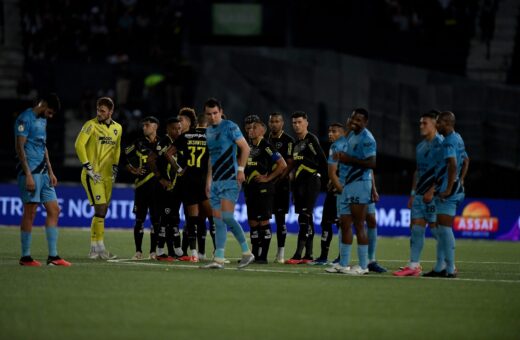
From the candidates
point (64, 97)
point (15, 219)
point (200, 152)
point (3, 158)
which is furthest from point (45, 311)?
point (64, 97)

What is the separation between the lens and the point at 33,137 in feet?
48.9

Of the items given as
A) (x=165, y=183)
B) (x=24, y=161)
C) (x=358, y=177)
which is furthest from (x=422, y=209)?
(x=24, y=161)

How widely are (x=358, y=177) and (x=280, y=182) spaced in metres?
3.45

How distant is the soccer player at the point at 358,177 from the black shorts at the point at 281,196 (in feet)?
10.5

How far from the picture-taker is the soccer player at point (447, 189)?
14.2 meters

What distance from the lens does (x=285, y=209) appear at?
17.8 m

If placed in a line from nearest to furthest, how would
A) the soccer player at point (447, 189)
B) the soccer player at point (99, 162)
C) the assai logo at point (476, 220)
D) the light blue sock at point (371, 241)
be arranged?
the soccer player at point (447, 189) → the light blue sock at point (371, 241) → the soccer player at point (99, 162) → the assai logo at point (476, 220)

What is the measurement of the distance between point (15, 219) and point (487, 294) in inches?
669

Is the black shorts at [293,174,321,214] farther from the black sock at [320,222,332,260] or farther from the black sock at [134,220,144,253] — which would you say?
the black sock at [134,220,144,253]

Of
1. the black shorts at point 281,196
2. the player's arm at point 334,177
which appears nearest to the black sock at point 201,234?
the black shorts at point 281,196

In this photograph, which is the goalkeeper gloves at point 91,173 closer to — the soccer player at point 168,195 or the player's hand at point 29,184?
the soccer player at point 168,195

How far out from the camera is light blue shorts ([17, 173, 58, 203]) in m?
14.8

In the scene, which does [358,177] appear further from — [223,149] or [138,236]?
[138,236]

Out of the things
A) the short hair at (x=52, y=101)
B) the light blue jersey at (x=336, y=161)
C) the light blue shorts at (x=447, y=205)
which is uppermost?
the short hair at (x=52, y=101)
